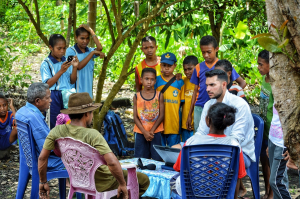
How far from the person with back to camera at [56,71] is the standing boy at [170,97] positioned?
114cm

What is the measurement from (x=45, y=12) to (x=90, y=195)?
10053 millimetres

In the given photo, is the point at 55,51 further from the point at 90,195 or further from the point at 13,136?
the point at 90,195

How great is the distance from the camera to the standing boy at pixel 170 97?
15.1ft

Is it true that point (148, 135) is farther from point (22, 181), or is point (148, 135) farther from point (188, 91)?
point (22, 181)

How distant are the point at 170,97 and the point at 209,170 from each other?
1.99 metres

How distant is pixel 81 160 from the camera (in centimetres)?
277

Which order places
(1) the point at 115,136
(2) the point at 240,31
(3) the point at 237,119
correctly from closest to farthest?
(3) the point at 237,119, (1) the point at 115,136, (2) the point at 240,31

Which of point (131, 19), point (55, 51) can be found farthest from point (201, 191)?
point (131, 19)

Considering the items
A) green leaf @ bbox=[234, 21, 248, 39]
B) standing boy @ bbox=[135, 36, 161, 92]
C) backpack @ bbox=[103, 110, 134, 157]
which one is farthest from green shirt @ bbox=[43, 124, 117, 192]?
green leaf @ bbox=[234, 21, 248, 39]

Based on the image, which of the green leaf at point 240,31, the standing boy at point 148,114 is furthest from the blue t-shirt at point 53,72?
the green leaf at point 240,31

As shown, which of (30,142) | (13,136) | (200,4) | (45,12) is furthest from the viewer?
(45,12)

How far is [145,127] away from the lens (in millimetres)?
4496

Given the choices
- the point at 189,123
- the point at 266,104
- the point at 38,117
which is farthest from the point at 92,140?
the point at 266,104

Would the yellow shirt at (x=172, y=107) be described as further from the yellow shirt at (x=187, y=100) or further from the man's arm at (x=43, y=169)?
the man's arm at (x=43, y=169)
